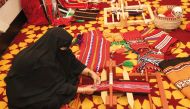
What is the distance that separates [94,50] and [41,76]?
2.88ft

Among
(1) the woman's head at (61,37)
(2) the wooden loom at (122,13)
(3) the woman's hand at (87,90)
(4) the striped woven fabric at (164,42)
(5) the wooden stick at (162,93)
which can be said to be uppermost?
(1) the woman's head at (61,37)

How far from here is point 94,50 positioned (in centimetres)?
236

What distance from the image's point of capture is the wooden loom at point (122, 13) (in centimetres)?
276

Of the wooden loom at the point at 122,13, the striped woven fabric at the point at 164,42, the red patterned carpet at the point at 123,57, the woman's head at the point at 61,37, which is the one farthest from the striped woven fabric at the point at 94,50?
the woman's head at the point at 61,37

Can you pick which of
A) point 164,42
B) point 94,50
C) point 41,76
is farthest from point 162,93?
point 41,76

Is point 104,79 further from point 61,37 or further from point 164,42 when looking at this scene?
point 164,42

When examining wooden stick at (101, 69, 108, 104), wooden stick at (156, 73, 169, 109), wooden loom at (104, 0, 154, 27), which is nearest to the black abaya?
wooden stick at (101, 69, 108, 104)

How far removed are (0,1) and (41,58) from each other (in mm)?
1359

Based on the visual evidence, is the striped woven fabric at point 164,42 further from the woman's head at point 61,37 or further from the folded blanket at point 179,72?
the woman's head at point 61,37

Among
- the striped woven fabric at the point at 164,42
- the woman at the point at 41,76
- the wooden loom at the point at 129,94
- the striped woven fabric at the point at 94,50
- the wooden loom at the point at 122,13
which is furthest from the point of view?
the wooden loom at the point at 122,13

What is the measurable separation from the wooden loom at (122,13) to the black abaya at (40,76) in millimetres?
1219

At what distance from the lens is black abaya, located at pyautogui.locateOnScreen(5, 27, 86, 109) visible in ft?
5.00

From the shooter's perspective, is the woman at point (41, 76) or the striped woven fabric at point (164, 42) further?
the striped woven fabric at point (164, 42)

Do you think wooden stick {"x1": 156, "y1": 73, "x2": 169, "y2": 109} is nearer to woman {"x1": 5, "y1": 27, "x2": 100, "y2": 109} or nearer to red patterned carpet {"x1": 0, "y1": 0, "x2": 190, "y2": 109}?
red patterned carpet {"x1": 0, "y1": 0, "x2": 190, "y2": 109}
